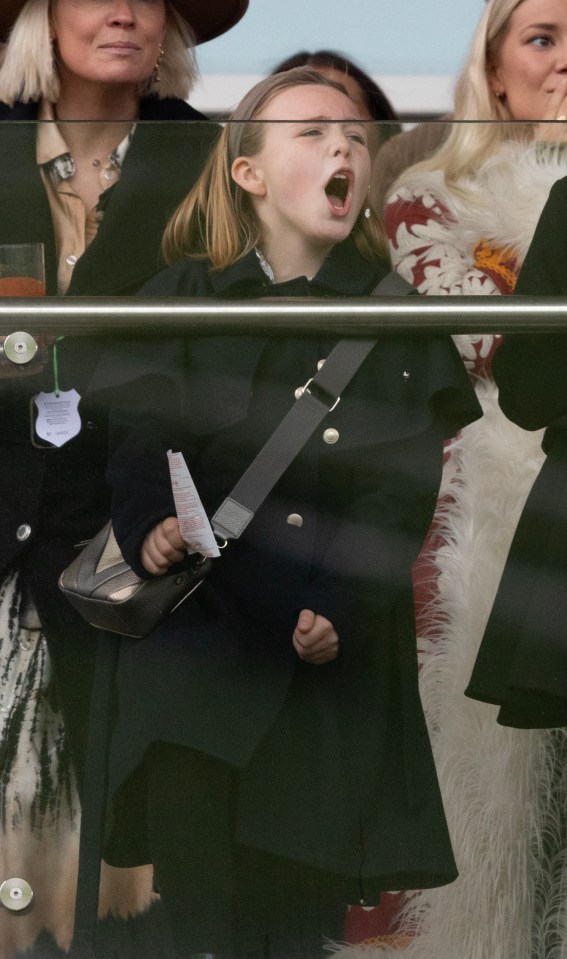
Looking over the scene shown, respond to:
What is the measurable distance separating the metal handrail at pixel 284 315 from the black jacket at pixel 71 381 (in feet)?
0.12

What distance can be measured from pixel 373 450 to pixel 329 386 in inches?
4.1

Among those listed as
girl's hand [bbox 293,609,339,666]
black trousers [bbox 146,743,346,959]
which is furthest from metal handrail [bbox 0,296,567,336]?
black trousers [bbox 146,743,346,959]

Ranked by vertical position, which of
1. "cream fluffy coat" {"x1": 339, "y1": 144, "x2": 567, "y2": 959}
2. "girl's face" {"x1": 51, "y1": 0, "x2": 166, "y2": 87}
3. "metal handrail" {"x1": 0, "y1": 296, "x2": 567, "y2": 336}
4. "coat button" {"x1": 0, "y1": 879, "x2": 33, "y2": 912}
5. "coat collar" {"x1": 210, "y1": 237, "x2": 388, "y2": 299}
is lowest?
"coat button" {"x1": 0, "y1": 879, "x2": 33, "y2": 912}

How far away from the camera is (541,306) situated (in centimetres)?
223

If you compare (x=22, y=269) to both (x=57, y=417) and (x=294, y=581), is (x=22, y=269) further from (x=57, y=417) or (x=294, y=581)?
(x=294, y=581)

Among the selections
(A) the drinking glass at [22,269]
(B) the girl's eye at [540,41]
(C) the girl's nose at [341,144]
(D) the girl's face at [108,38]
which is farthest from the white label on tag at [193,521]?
(B) the girl's eye at [540,41]

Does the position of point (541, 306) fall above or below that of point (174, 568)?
above

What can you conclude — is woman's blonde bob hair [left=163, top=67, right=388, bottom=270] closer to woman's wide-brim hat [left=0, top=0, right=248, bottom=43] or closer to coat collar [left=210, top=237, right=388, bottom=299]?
coat collar [left=210, top=237, right=388, bottom=299]

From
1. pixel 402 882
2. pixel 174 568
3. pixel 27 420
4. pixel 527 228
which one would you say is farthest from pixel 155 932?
pixel 527 228

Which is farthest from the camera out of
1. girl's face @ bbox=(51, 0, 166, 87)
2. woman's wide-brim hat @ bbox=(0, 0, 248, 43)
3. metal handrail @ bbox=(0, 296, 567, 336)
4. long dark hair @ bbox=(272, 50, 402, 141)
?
long dark hair @ bbox=(272, 50, 402, 141)

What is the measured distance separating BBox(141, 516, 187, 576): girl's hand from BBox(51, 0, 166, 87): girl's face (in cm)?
98

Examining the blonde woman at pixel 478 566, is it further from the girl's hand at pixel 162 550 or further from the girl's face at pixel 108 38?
the girl's face at pixel 108 38

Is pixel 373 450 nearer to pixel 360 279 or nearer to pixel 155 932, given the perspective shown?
pixel 360 279

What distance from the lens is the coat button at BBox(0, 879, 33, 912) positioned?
2297mm
